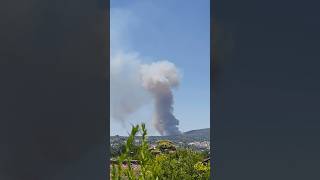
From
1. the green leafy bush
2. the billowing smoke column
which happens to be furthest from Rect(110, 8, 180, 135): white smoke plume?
the green leafy bush

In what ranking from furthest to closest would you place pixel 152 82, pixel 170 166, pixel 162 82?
pixel 162 82, pixel 152 82, pixel 170 166

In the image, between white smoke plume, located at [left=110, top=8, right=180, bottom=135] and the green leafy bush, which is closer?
the green leafy bush

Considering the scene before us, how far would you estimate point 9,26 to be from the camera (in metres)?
1.98

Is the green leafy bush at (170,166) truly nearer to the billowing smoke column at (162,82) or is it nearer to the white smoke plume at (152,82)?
the white smoke plume at (152,82)

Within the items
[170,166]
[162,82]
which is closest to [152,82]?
[162,82]

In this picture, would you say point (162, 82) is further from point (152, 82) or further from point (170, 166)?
point (170, 166)

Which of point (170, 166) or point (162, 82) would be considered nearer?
point (170, 166)

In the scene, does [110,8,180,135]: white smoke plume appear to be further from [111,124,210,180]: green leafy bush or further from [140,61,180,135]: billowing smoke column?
[111,124,210,180]: green leafy bush

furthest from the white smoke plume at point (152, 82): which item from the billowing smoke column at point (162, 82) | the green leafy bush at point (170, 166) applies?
the green leafy bush at point (170, 166)

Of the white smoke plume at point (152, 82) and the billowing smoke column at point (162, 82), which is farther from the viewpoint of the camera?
the billowing smoke column at point (162, 82)

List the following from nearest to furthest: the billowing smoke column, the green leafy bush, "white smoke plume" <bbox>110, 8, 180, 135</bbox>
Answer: the green leafy bush, "white smoke plume" <bbox>110, 8, 180, 135</bbox>, the billowing smoke column

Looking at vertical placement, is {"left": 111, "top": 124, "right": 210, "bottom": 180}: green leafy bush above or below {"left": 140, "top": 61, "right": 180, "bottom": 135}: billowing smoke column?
below
